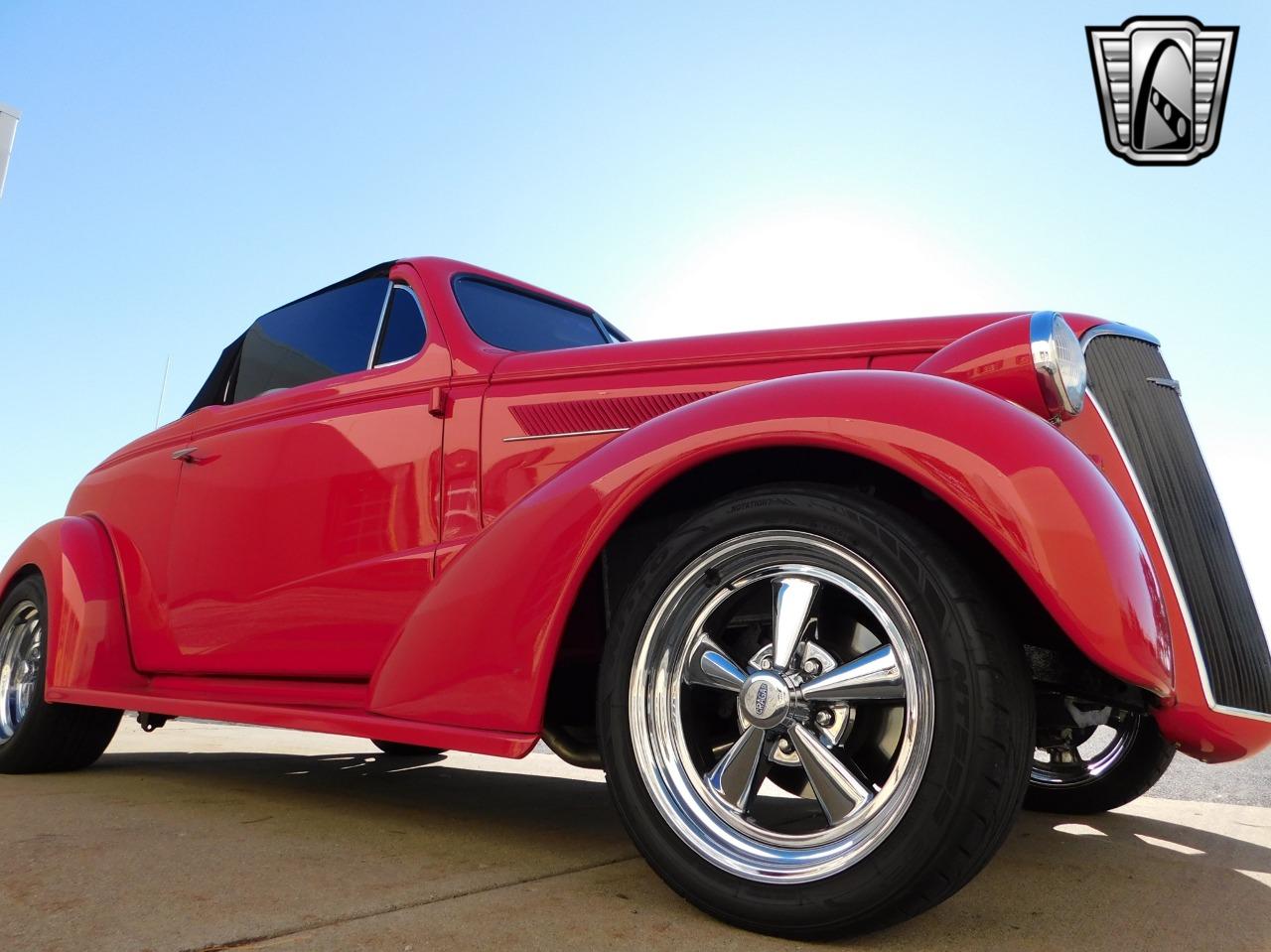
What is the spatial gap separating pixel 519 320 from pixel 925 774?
2.29 m

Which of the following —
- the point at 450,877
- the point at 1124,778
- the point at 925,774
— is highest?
the point at 925,774

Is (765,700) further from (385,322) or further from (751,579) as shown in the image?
(385,322)

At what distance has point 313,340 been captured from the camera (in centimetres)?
350

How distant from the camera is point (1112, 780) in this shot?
3.09 meters

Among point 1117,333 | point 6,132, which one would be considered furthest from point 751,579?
point 6,132

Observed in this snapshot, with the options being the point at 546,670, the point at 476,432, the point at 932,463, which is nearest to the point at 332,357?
the point at 476,432

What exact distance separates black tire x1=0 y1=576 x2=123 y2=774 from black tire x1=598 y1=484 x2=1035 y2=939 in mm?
3016

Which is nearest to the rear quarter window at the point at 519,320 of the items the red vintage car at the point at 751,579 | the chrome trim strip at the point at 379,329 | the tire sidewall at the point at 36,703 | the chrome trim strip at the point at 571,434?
the red vintage car at the point at 751,579

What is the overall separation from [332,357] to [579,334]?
3.01 ft

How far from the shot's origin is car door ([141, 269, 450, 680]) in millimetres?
2770

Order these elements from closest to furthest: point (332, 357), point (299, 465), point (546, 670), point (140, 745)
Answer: point (546, 670) < point (299, 465) < point (332, 357) < point (140, 745)

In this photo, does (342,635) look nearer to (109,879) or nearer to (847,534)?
(109,879)

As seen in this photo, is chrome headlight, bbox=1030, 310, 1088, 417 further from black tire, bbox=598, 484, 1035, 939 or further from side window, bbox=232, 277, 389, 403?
side window, bbox=232, 277, 389, 403

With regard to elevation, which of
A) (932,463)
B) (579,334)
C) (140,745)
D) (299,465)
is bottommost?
(140,745)
